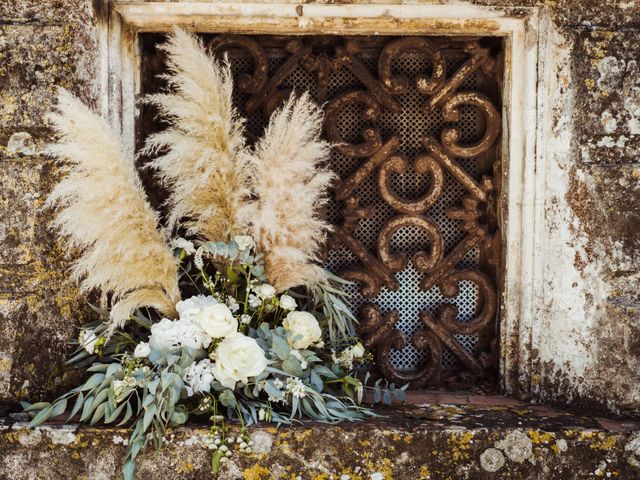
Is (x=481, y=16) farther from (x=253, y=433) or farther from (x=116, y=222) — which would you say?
(x=253, y=433)

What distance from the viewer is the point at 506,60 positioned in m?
2.35

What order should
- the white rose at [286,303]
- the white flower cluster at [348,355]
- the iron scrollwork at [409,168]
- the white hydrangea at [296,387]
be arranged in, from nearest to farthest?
the white hydrangea at [296,387], the white rose at [286,303], the white flower cluster at [348,355], the iron scrollwork at [409,168]

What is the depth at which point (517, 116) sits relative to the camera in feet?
7.64

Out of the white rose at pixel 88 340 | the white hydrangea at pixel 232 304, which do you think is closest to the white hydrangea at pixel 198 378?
the white hydrangea at pixel 232 304

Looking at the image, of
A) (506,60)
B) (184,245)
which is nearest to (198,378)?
(184,245)

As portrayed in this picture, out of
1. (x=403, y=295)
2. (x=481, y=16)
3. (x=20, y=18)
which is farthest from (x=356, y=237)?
(x=20, y=18)

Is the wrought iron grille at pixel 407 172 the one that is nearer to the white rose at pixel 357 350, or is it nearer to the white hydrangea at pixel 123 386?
the white rose at pixel 357 350

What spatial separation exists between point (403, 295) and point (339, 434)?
69cm

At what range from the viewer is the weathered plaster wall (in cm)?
216

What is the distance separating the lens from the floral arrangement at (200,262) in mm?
1927

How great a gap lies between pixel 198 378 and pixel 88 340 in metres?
0.44

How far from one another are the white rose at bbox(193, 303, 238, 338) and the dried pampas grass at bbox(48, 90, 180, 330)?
0.18m

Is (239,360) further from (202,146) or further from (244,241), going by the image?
(202,146)

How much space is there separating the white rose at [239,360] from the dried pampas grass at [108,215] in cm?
30
